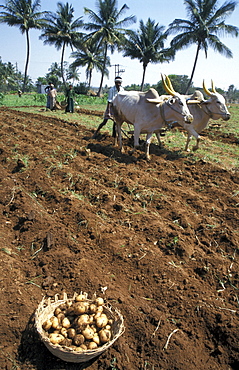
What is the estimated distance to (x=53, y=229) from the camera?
390cm

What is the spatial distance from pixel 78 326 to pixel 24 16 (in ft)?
129

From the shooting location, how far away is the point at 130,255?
3537 mm

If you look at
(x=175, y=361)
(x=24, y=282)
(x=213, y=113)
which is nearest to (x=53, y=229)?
(x=24, y=282)

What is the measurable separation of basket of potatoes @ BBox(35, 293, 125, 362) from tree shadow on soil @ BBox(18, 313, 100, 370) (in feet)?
0.52

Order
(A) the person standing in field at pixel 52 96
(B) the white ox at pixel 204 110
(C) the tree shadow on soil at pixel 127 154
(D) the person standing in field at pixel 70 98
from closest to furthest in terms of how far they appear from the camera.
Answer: (C) the tree shadow on soil at pixel 127 154 → (B) the white ox at pixel 204 110 → (D) the person standing in field at pixel 70 98 → (A) the person standing in field at pixel 52 96

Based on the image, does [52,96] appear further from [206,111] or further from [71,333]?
[71,333]

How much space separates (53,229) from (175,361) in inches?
84.9

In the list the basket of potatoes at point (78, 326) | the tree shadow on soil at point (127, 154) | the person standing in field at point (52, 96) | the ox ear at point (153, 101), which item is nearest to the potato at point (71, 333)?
the basket of potatoes at point (78, 326)

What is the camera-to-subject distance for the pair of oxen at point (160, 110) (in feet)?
21.2

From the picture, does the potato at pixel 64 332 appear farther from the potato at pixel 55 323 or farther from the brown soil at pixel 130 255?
the brown soil at pixel 130 255

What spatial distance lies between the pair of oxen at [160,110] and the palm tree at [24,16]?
30109 millimetres

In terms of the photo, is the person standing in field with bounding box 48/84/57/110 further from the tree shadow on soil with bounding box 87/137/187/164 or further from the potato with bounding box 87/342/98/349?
the potato with bounding box 87/342/98/349

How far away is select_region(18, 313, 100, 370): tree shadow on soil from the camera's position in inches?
95.8

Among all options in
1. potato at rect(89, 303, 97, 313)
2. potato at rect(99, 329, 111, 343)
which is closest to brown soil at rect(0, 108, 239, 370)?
potato at rect(99, 329, 111, 343)
